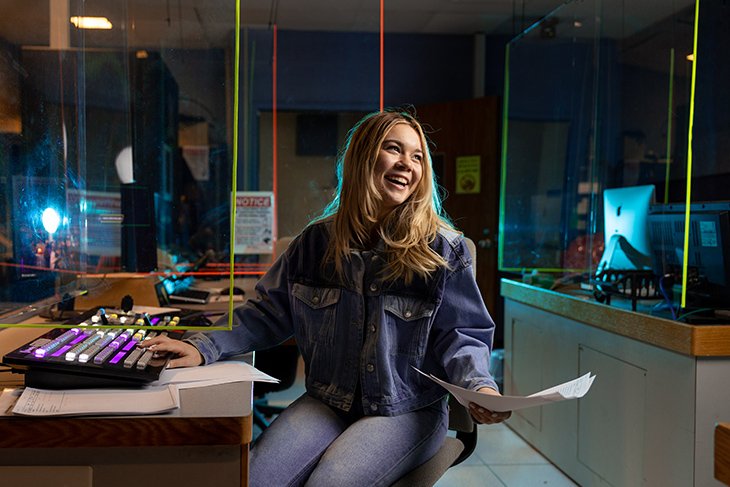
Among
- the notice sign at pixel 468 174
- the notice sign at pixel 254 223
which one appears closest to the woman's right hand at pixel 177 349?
the notice sign at pixel 254 223

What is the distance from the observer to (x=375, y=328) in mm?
1416

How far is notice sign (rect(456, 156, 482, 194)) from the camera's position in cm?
504

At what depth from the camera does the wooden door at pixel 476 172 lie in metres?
4.98

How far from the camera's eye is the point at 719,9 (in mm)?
2605

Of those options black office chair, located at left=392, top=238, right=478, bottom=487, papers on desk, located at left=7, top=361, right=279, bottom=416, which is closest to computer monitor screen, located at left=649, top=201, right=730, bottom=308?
black office chair, located at left=392, top=238, right=478, bottom=487

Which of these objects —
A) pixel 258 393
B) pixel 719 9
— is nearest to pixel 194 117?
pixel 258 393

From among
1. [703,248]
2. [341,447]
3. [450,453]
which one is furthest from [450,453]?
[703,248]

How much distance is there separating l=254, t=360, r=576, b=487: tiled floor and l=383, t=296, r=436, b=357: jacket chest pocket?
4.44ft

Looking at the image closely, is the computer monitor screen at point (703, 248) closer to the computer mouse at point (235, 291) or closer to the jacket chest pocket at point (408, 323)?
the jacket chest pocket at point (408, 323)

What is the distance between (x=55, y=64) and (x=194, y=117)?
1.63 metres

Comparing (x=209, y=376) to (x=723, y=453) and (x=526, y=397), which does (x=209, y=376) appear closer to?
(x=526, y=397)

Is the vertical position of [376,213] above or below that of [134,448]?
above

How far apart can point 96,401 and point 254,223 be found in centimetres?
297

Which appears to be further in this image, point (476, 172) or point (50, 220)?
point (476, 172)
